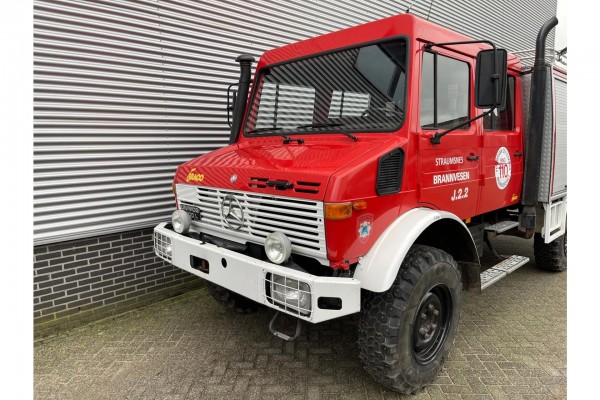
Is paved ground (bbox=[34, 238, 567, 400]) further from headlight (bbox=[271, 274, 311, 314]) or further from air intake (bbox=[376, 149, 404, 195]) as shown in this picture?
air intake (bbox=[376, 149, 404, 195])

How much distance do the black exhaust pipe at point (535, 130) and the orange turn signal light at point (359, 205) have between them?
255 cm

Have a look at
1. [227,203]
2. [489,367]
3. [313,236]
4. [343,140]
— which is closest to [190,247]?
[227,203]

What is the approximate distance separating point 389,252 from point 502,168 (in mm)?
1994

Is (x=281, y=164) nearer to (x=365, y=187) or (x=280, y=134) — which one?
(x=365, y=187)

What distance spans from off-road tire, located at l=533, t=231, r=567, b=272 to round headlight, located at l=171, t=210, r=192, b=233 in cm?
425

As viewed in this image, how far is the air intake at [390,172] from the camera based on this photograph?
249 cm

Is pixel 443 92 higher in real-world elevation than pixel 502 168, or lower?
higher

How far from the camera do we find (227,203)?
2.81 meters

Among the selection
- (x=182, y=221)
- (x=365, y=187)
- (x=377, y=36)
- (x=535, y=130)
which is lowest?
(x=182, y=221)

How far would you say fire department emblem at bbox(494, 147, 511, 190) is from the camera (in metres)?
3.65

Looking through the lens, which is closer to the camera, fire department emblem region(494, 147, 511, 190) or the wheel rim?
the wheel rim

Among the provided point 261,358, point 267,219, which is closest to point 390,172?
point 267,219

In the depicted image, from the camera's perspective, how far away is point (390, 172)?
2.59 m

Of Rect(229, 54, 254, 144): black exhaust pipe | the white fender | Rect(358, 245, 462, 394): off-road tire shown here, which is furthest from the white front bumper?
Rect(229, 54, 254, 144): black exhaust pipe
